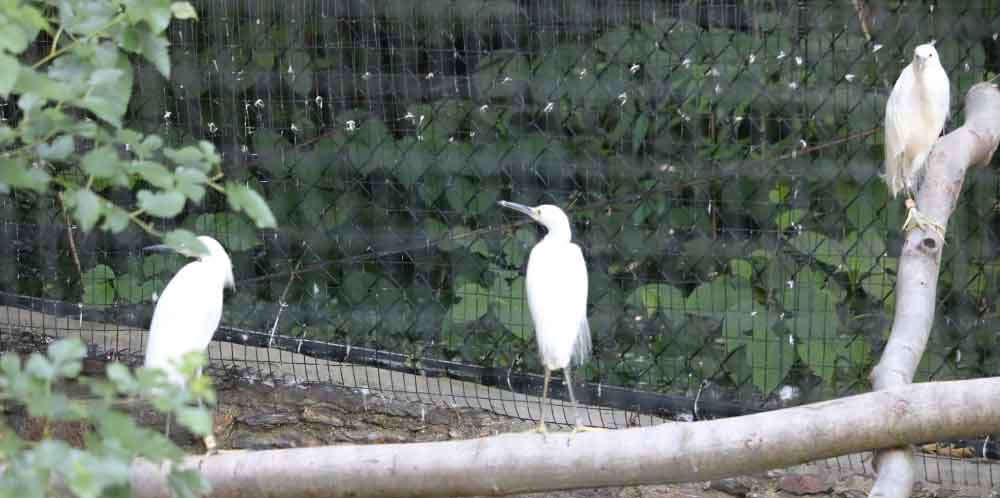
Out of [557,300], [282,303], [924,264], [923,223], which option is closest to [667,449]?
[557,300]

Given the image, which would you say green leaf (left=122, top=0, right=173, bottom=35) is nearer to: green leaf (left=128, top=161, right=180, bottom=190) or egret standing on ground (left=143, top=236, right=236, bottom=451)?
green leaf (left=128, top=161, right=180, bottom=190)

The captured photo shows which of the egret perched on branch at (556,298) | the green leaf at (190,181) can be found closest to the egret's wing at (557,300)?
the egret perched on branch at (556,298)

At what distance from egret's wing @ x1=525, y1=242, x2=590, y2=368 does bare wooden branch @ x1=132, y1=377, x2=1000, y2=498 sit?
0.94 feet

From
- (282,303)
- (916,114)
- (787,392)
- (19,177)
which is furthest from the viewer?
(282,303)

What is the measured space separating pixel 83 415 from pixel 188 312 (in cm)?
116

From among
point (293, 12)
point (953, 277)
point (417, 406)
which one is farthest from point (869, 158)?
point (293, 12)

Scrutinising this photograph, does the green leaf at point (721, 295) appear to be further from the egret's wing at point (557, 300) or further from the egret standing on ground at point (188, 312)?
the egret standing on ground at point (188, 312)

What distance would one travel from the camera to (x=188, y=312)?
2121 millimetres

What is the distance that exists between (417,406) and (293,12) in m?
0.93

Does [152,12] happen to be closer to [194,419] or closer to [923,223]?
[194,419]

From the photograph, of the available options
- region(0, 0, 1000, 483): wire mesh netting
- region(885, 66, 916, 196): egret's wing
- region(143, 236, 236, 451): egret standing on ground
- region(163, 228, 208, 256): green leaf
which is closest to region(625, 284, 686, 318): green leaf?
region(0, 0, 1000, 483): wire mesh netting

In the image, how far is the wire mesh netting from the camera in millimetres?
2760

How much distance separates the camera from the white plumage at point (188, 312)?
211 centimetres

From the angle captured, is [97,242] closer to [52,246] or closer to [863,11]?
[52,246]
